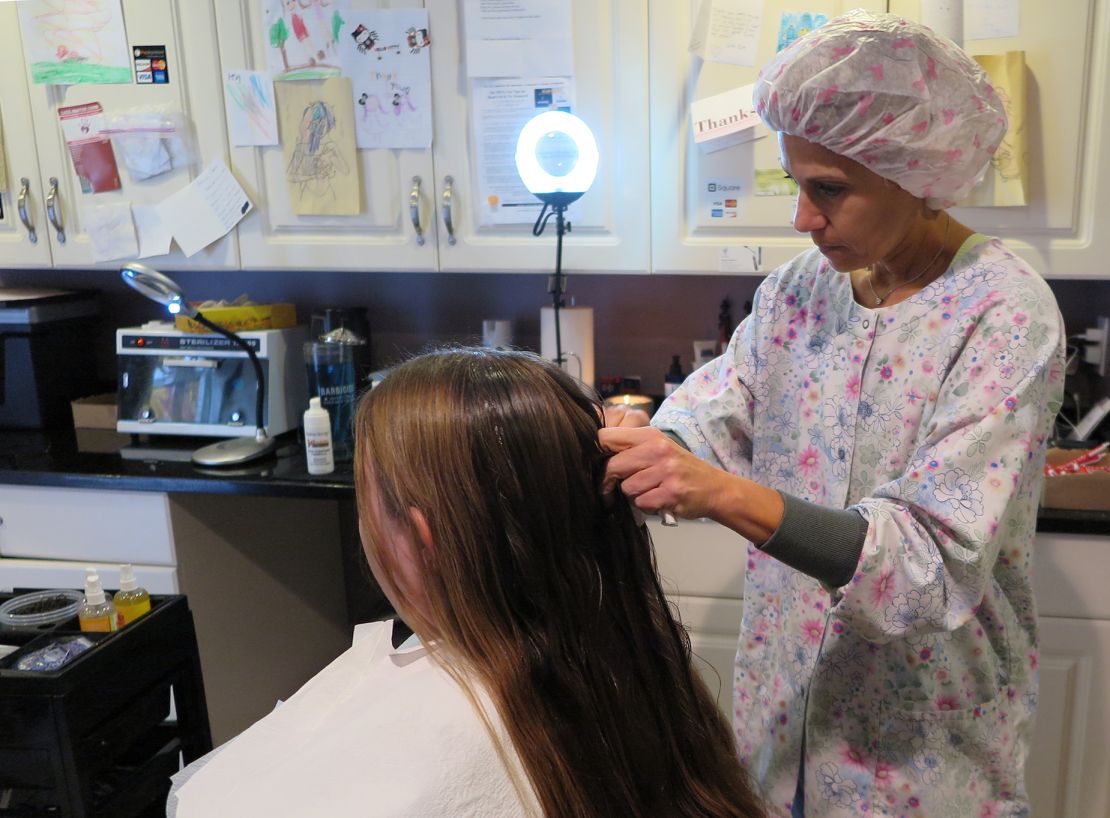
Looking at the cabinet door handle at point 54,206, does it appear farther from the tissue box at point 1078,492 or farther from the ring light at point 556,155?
the tissue box at point 1078,492

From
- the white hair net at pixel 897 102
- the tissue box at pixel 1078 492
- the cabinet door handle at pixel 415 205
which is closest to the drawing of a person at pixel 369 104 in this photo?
the cabinet door handle at pixel 415 205

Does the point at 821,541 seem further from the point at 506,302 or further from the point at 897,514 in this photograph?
the point at 506,302

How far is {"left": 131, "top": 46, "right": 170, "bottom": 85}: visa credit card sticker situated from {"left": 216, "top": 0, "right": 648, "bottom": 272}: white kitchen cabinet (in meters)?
0.15

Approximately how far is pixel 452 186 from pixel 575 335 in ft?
1.40

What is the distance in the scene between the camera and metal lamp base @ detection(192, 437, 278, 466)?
1.97m

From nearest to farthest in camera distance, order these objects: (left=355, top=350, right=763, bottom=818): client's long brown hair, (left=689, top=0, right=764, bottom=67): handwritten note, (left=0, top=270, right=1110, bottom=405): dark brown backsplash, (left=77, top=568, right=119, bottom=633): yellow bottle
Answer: (left=355, top=350, right=763, bottom=818): client's long brown hair → (left=77, top=568, right=119, bottom=633): yellow bottle → (left=689, top=0, right=764, bottom=67): handwritten note → (left=0, top=270, right=1110, bottom=405): dark brown backsplash

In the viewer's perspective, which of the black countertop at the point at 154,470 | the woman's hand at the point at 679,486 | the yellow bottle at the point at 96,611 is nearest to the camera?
the woman's hand at the point at 679,486

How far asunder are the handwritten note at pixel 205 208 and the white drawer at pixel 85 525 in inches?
23.8

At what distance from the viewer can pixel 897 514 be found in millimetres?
991

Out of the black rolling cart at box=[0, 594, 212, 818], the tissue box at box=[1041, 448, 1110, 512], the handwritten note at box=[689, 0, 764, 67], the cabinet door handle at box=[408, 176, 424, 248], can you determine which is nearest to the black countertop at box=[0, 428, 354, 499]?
the black rolling cart at box=[0, 594, 212, 818]

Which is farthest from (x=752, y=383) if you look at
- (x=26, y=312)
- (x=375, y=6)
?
(x=26, y=312)

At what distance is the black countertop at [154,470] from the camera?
188 cm

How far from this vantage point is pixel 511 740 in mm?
793

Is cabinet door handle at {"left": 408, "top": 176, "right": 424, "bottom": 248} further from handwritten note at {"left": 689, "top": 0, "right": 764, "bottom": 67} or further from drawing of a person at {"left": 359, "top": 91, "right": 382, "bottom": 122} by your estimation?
handwritten note at {"left": 689, "top": 0, "right": 764, "bottom": 67}
